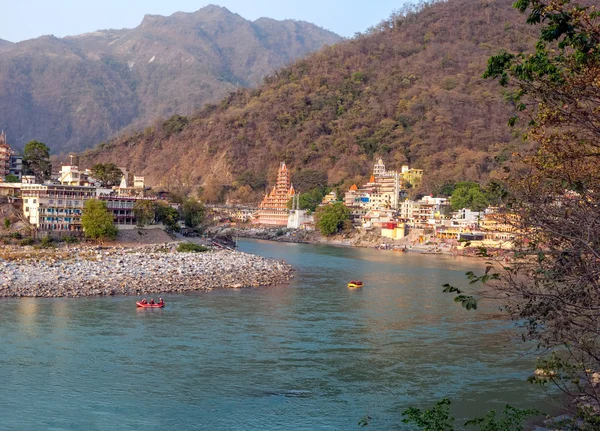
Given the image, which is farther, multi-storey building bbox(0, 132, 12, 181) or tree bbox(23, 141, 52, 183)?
tree bbox(23, 141, 52, 183)

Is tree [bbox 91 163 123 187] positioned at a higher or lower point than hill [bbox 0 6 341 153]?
lower

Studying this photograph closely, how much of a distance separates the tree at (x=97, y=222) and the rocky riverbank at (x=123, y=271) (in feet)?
4.00

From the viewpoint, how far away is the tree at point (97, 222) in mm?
→ 31188

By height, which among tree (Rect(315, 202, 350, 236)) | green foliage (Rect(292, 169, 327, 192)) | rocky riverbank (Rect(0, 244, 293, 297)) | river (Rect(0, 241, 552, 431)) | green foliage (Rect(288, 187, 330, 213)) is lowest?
river (Rect(0, 241, 552, 431))

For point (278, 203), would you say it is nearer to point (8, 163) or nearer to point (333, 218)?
point (333, 218)

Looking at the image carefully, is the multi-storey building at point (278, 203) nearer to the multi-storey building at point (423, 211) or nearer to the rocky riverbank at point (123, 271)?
the multi-storey building at point (423, 211)

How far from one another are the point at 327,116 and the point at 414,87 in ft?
35.3

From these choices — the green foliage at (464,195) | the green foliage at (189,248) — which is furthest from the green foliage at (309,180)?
the green foliage at (189,248)

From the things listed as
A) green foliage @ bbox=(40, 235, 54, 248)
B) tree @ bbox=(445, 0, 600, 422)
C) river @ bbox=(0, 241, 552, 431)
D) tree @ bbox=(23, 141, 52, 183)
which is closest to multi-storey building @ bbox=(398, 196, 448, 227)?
tree @ bbox=(23, 141, 52, 183)

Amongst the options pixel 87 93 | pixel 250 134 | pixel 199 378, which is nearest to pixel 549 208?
pixel 199 378

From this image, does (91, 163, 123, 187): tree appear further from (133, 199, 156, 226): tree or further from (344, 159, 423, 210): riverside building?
(344, 159, 423, 210): riverside building

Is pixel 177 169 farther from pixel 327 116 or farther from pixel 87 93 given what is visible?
pixel 87 93

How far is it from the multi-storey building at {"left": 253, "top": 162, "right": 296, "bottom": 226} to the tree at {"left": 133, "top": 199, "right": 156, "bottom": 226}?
29.7 m

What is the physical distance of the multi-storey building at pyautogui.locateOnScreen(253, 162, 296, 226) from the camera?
65.2 metres
